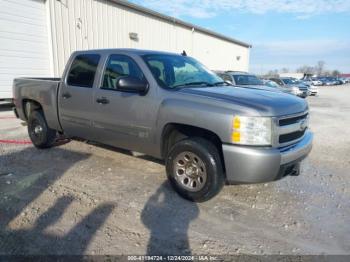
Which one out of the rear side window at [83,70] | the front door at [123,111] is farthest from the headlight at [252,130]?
the rear side window at [83,70]

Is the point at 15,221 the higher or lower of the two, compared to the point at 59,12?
lower

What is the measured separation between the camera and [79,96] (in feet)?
17.1

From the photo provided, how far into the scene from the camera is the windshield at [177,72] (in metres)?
4.47

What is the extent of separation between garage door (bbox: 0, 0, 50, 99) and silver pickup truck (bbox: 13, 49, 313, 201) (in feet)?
24.4

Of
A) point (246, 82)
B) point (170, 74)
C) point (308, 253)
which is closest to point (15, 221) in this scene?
point (170, 74)

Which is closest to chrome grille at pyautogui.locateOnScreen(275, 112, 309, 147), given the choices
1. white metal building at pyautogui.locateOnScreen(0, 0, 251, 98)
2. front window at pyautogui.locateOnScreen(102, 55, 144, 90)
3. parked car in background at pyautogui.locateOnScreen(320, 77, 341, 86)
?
front window at pyautogui.locateOnScreen(102, 55, 144, 90)

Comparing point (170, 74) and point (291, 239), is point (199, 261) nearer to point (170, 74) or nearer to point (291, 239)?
point (291, 239)

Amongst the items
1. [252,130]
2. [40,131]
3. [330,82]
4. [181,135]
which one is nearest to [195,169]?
[181,135]

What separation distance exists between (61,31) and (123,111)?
10.3 meters

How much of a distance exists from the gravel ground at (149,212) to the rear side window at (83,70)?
1389mm

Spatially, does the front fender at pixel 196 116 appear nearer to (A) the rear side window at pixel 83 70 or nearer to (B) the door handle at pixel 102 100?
(B) the door handle at pixel 102 100

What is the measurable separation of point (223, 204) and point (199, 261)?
1.28 meters

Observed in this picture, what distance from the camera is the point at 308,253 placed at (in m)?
3.00

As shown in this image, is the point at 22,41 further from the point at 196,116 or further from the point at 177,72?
the point at 196,116
